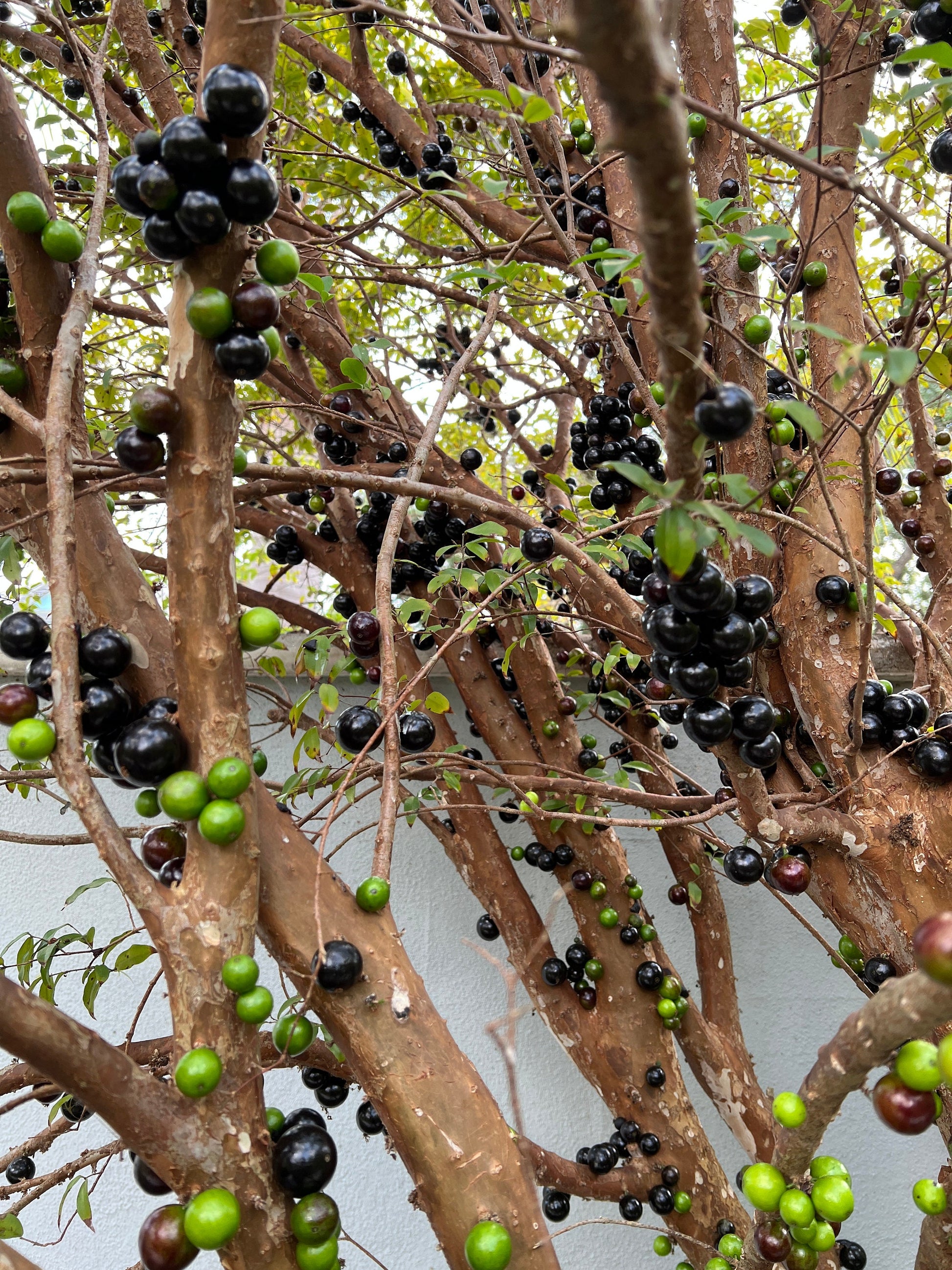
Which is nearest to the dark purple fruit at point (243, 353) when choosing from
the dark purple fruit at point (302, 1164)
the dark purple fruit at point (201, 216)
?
the dark purple fruit at point (201, 216)

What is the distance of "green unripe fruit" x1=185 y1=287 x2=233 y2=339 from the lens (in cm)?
128

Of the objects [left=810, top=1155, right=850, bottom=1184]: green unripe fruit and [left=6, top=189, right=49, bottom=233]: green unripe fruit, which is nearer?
[left=810, top=1155, right=850, bottom=1184]: green unripe fruit

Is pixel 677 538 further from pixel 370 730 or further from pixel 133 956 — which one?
pixel 133 956

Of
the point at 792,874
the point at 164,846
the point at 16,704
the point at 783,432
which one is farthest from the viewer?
the point at 783,432

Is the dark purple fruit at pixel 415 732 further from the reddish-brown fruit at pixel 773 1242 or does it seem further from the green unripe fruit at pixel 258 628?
the reddish-brown fruit at pixel 773 1242

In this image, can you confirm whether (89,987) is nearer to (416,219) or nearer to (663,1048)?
(663,1048)

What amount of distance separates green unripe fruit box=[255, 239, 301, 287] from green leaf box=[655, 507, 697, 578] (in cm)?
78

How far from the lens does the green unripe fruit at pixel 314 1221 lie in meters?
1.33

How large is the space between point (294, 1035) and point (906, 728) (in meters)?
1.54

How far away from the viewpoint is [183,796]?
1.31 metres

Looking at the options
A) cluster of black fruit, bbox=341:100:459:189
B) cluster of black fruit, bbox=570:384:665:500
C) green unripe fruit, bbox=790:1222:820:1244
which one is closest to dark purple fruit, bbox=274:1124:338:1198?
green unripe fruit, bbox=790:1222:820:1244

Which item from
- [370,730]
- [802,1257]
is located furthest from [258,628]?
[802,1257]

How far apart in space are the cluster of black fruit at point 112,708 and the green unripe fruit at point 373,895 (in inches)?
15.3

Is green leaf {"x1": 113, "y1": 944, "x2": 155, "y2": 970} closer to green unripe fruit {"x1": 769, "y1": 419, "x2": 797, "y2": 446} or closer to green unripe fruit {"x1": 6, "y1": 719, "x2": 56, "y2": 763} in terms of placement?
green unripe fruit {"x1": 6, "y1": 719, "x2": 56, "y2": 763}
